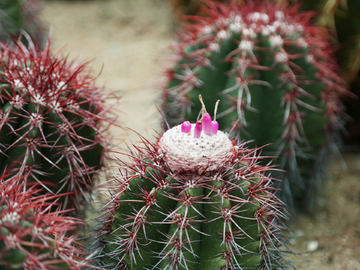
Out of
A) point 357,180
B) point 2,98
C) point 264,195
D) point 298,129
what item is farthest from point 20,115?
point 357,180

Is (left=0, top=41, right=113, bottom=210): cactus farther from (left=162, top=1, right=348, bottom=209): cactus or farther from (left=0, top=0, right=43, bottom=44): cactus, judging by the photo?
(left=0, top=0, right=43, bottom=44): cactus

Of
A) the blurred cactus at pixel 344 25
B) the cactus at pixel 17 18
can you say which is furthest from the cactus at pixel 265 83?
the cactus at pixel 17 18

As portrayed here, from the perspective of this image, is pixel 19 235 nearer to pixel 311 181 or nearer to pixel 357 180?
pixel 311 181

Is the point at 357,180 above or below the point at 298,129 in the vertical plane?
below

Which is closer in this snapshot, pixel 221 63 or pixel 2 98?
pixel 2 98

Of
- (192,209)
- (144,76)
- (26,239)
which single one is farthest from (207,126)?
(144,76)

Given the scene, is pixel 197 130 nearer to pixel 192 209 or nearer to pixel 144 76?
pixel 192 209

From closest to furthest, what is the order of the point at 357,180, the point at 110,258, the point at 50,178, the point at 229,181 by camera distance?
the point at 229,181 → the point at 110,258 → the point at 50,178 → the point at 357,180
